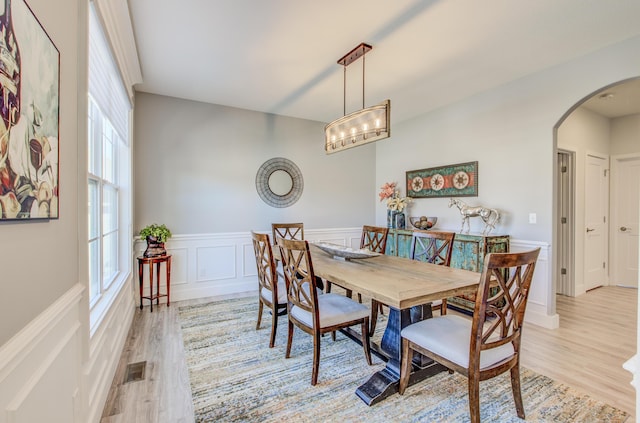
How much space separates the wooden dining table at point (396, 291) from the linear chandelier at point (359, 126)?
3.65ft

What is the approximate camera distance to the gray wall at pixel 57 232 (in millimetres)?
830

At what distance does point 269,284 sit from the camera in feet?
8.87

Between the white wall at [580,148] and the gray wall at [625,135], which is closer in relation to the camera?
the white wall at [580,148]

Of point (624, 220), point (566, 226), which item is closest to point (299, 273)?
point (566, 226)

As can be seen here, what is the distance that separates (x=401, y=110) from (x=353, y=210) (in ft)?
5.98

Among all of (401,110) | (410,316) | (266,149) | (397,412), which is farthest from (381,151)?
(397,412)

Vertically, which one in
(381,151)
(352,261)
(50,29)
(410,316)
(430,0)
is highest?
(430,0)

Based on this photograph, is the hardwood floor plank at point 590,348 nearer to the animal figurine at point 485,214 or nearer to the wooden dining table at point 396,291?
the wooden dining table at point 396,291

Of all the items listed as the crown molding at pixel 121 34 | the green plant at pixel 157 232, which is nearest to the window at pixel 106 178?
the crown molding at pixel 121 34

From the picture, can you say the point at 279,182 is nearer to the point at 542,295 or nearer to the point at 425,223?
the point at 425,223

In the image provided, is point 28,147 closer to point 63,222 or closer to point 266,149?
point 63,222

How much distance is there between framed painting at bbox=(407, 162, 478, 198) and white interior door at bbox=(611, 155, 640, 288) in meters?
2.76

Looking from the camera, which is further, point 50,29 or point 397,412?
point 397,412

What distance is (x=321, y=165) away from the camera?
498 centimetres
